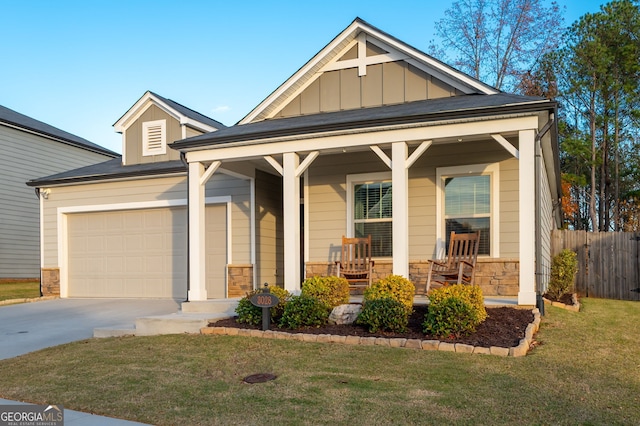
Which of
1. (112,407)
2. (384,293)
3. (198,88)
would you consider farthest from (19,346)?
(198,88)

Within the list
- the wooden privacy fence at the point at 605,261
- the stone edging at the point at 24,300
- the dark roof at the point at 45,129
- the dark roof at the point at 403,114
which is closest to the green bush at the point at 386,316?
the dark roof at the point at 403,114

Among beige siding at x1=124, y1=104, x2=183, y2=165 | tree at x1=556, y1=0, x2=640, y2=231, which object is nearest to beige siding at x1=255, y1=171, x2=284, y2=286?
beige siding at x1=124, y1=104, x2=183, y2=165

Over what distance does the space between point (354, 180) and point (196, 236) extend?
300 centimetres

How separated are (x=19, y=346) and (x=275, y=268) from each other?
559 cm

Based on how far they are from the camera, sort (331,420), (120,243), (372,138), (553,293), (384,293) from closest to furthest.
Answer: (331,420)
(384,293)
(372,138)
(553,293)
(120,243)

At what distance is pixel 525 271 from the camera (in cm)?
721

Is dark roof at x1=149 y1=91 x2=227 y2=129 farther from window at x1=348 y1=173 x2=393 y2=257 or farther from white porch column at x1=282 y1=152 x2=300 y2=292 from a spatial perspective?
white porch column at x1=282 y1=152 x2=300 y2=292

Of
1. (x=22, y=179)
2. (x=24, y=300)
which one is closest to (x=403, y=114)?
(x=24, y=300)

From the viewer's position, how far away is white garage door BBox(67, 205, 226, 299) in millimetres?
12102

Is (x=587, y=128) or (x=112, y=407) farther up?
(x=587, y=128)

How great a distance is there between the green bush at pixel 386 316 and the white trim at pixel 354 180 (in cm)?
342

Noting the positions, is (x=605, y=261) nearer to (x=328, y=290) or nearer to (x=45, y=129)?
(x=328, y=290)

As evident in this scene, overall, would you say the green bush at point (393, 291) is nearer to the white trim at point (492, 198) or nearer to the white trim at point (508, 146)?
the white trim at point (508, 146)

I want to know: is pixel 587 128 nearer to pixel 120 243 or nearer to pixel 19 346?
pixel 120 243
